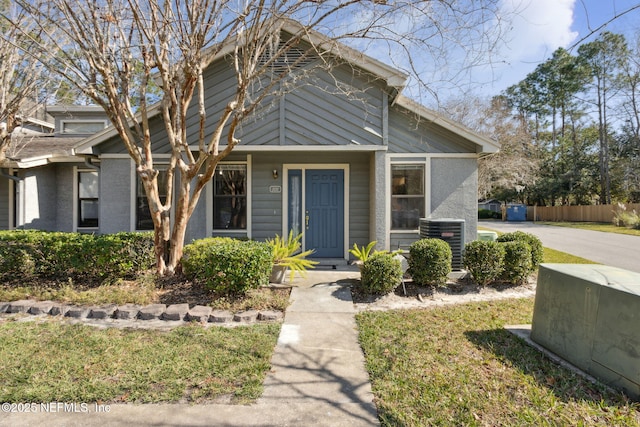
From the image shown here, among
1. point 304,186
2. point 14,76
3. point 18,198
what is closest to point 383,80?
point 304,186

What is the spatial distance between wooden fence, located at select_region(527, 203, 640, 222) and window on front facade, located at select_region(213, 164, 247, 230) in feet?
92.5

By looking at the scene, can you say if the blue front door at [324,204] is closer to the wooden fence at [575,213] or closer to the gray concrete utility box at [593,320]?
the gray concrete utility box at [593,320]

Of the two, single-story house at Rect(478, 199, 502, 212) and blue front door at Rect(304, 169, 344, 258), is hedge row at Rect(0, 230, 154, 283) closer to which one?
blue front door at Rect(304, 169, 344, 258)

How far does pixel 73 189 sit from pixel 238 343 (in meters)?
8.19

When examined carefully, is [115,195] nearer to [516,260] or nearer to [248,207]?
[248,207]

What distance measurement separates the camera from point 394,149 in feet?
23.2

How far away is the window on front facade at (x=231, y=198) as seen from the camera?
7.72 m

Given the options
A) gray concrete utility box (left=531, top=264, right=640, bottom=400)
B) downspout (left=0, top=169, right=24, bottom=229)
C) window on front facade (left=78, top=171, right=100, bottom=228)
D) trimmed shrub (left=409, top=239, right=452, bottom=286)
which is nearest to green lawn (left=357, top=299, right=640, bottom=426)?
gray concrete utility box (left=531, top=264, right=640, bottom=400)

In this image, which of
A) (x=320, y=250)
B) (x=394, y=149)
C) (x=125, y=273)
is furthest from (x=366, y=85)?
(x=125, y=273)

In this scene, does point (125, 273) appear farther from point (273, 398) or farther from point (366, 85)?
point (366, 85)

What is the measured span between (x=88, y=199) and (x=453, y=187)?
31.3ft

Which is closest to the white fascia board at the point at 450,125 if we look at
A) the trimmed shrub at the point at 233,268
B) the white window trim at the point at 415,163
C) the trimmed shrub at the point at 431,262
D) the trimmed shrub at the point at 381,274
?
the white window trim at the point at 415,163

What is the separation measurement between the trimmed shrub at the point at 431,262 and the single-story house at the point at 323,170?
4.75ft

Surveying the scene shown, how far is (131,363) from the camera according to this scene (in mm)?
3191
